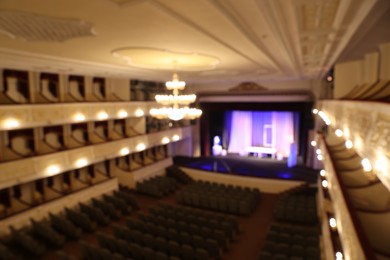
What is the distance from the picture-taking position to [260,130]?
21.9m

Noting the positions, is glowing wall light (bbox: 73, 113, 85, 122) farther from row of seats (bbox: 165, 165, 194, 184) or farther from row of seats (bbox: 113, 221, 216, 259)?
row of seats (bbox: 165, 165, 194, 184)

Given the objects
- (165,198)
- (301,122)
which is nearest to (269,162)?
(301,122)

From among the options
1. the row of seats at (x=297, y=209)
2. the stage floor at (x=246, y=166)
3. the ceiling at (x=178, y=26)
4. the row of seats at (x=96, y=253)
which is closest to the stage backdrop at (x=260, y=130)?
the stage floor at (x=246, y=166)

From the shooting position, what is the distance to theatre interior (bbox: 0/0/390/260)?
142 inches

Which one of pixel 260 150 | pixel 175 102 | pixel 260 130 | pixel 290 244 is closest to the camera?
pixel 175 102

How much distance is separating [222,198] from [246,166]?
7.55 m

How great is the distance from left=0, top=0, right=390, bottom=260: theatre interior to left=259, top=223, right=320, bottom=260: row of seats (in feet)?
0.14

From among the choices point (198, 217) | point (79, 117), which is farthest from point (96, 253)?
point (79, 117)

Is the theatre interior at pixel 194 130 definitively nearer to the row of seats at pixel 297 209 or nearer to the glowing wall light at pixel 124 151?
the row of seats at pixel 297 209

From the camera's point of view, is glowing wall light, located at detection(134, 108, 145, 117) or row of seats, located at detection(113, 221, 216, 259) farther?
glowing wall light, located at detection(134, 108, 145, 117)

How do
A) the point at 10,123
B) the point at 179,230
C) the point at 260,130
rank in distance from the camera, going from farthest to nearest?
the point at 260,130
the point at 179,230
the point at 10,123

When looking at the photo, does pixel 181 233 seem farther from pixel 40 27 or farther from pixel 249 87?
pixel 249 87

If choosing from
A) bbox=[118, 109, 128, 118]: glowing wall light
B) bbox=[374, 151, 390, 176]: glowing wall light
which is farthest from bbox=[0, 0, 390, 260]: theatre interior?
bbox=[118, 109, 128, 118]: glowing wall light

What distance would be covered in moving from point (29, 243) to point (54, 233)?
79 centimetres
